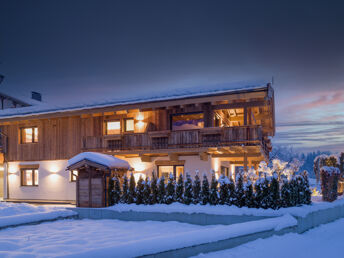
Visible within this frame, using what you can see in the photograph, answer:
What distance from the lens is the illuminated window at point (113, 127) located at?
20.5 metres

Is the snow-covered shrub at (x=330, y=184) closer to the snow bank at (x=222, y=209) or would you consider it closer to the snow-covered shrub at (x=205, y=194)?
the snow bank at (x=222, y=209)

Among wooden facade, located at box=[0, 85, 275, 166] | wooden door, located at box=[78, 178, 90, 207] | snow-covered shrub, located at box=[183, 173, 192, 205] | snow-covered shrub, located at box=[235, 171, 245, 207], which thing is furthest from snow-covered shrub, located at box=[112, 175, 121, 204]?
snow-covered shrub, located at box=[235, 171, 245, 207]

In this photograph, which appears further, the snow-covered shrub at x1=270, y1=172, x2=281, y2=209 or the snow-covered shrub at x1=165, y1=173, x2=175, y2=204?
the snow-covered shrub at x1=165, y1=173, x2=175, y2=204

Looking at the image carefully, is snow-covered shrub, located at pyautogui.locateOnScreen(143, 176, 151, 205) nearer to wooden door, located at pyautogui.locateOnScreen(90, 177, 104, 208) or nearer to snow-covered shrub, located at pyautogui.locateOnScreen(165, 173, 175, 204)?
snow-covered shrub, located at pyautogui.locateOnScreen(165, 173, 175, 204)

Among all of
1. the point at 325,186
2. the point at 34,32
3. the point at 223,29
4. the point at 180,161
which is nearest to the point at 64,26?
the point at 34,32

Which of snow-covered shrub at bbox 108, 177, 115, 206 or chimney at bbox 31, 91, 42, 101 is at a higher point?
chimney at bbox 31, 91, 42, 101

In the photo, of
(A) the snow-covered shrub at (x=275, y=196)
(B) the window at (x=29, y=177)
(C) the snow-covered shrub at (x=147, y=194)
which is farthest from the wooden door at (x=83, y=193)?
(B) the window at (x=29, y=177)

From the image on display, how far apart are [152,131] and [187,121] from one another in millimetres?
2218

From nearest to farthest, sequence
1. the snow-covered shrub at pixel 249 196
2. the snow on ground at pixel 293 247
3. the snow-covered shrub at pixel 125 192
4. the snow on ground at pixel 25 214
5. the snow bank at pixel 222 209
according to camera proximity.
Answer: the snow on ground at pixel 293 247, the snow bank at pixel 222 209, the snow on ground at pixel 25 214, the snow-covered shrub at pixel 249 196, the snow-covered shrub at pixel 125 192

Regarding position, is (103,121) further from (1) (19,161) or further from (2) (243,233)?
(2) (243,233)

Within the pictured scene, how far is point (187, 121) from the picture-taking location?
63.8 feet

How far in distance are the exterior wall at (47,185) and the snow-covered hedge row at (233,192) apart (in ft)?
27.8

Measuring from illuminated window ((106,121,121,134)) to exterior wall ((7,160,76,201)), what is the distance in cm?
357

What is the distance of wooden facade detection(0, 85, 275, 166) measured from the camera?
55.3 feet
